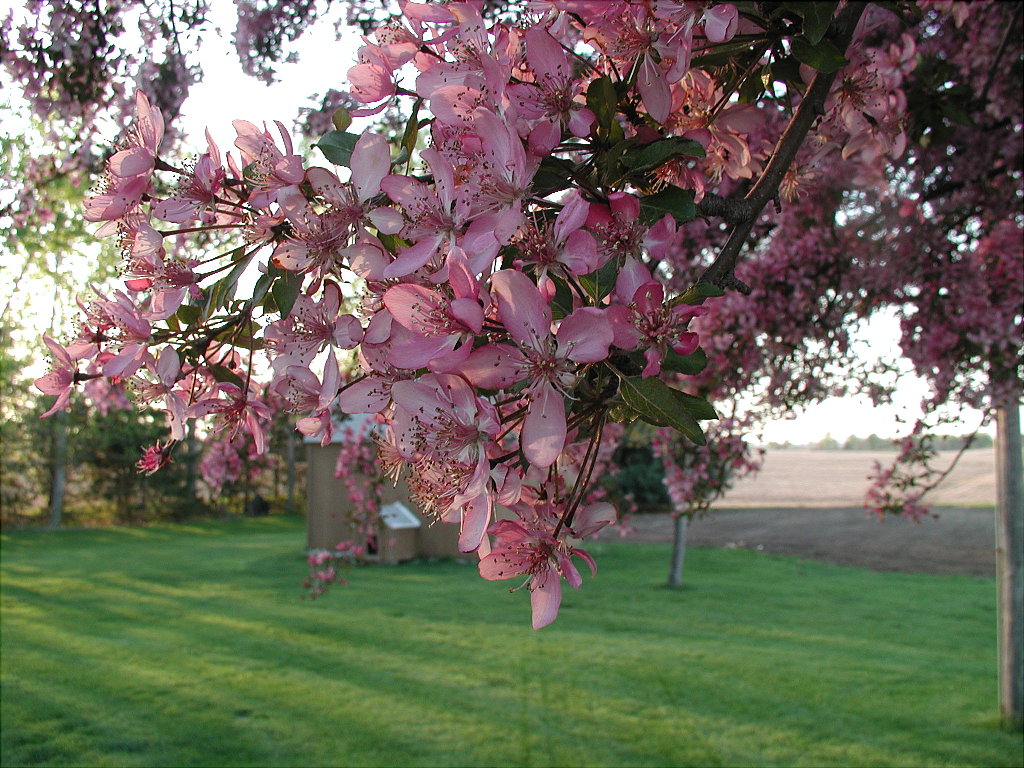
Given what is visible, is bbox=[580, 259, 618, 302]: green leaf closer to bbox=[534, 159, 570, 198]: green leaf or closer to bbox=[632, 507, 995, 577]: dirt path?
bbox=[534, 159, 570, 198]: green leaf

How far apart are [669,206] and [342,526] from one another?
11813mm

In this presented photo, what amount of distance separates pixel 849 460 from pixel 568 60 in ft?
164

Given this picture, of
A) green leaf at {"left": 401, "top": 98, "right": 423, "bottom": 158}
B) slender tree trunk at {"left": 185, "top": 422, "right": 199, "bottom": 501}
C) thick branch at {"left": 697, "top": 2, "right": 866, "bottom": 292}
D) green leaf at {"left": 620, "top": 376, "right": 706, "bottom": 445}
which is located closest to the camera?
green leaf at {"left": 620, "top": 376, "right": 706, "bottom": 445}

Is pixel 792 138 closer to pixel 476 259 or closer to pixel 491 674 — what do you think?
pixel 476 259

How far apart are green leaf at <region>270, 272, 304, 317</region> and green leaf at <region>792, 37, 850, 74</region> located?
66 centimetres

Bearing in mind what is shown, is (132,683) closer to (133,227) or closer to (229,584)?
(229,584)

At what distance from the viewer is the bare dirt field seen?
1292 cm

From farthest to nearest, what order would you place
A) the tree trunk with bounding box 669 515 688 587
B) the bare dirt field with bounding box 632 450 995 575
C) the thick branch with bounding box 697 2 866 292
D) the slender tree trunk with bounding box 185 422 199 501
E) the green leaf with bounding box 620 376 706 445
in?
the slender tree trunk with bounding box 185 422 199 501, the bare dirt field with bounding box 632 450 995 575, the tree trunk with bounding box 669 515 688 587, the thick branch with bounding box 697 2 866 292, the green leaf with bounding box 620 376 706 445

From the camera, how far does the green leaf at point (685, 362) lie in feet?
2.74

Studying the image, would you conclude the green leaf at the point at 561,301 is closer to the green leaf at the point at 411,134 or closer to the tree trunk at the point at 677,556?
the green leaf at the point at 411,134

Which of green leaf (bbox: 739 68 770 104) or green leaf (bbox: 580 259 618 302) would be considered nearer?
green leaf (bbox: 580 259 618 302)

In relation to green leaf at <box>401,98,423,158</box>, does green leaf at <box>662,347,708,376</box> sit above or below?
below

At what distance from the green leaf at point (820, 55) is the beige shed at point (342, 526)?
11060 mm

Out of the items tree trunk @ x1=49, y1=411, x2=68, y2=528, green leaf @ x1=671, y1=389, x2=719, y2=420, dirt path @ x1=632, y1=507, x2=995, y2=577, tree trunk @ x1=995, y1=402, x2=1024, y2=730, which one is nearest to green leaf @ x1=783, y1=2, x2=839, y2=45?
green leaf @ x1=671, y1=389, x2=719, y2=420
